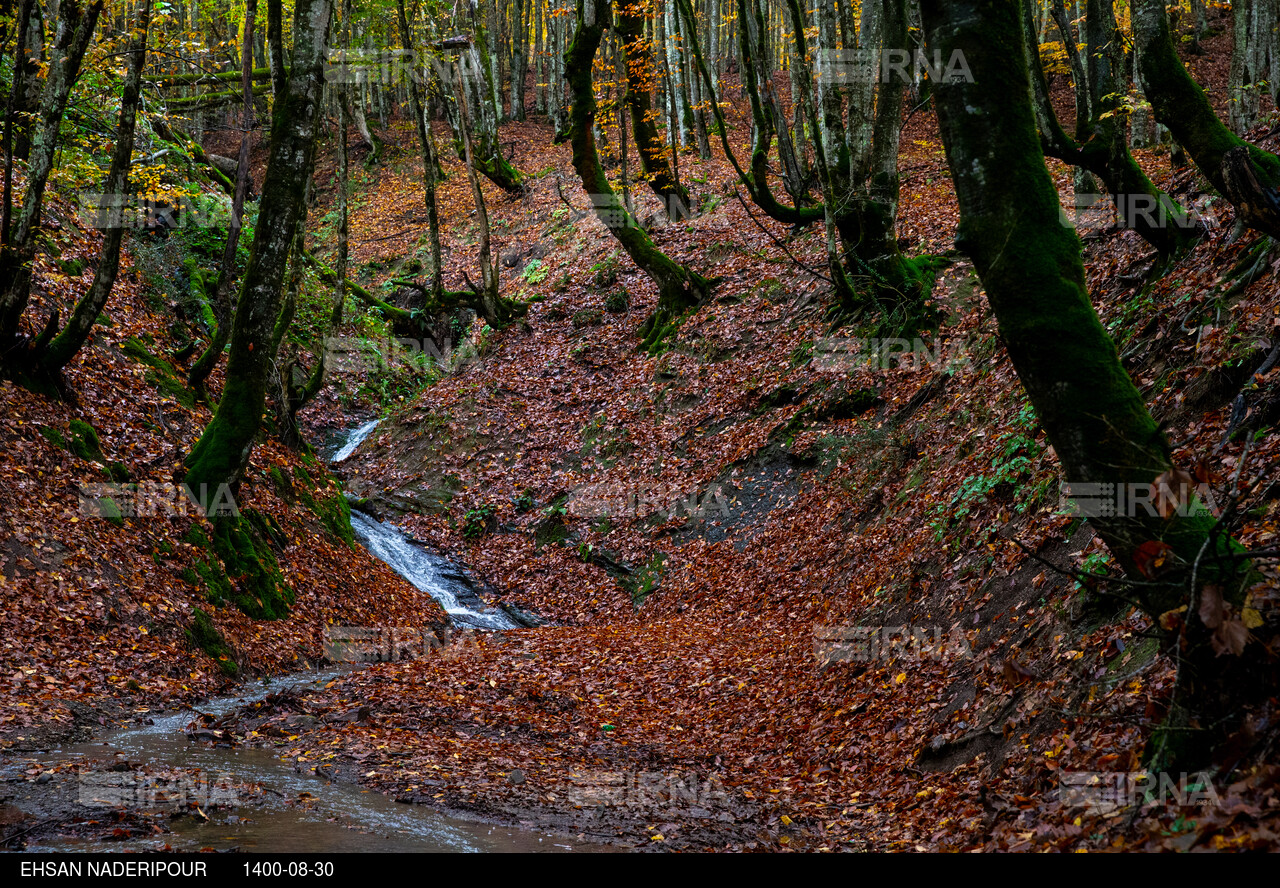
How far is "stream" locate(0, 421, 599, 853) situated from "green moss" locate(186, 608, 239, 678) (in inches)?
78.0

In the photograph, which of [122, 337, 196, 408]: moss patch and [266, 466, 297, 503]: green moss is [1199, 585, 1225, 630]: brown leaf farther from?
[122, 337, 196, 408]: moss patch

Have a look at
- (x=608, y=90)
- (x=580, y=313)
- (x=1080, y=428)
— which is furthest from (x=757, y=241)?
(x=1080, y=428)

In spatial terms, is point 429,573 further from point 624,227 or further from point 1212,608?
point 1212,608

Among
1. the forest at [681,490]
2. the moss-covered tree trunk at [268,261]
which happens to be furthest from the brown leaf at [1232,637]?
the moss-covered tree trunk at [268,261]

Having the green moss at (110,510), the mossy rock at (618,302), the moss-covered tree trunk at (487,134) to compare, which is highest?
the moss-covered tree trunk at (487,134)

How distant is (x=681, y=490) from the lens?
14.6m

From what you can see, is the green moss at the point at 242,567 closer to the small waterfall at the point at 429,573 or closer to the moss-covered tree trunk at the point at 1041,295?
the small waterfall at the point at 429,573

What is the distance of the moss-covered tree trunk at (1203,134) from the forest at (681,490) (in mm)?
33

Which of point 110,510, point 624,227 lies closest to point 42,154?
point 110,510

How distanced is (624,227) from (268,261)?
33.5ft

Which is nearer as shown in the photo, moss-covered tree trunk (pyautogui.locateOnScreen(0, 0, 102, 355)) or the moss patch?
moss-covered tree trunk (pyautogui.locateOnScreen(0, 0, 102, 355))

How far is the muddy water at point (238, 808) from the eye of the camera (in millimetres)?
4082

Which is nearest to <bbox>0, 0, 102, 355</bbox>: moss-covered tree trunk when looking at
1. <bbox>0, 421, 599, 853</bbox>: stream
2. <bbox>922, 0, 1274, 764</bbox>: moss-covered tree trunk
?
<bbox>0, 421, 599, 853</bbox>: stream

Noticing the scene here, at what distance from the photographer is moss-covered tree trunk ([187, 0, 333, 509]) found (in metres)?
9.08
